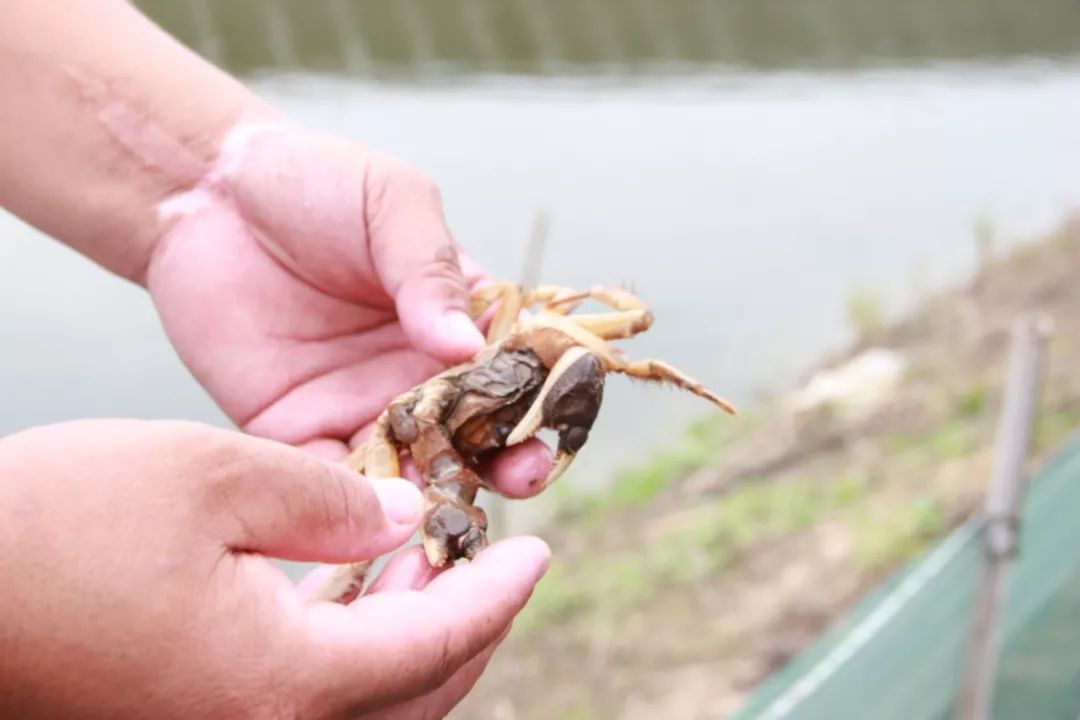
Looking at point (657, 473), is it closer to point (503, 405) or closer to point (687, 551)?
point (687, 551)

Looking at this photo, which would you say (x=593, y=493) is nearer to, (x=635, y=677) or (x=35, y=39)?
(x=635, y=677)

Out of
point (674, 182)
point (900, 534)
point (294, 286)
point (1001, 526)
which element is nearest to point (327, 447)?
point (294, 286)

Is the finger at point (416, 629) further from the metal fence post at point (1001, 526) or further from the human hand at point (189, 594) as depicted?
the metal fence post at point (1001, 526)

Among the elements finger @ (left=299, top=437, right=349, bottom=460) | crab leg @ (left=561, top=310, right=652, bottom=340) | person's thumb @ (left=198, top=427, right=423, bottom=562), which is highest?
person's thumb @ (left=198, top=427, right=423, bottom=562)

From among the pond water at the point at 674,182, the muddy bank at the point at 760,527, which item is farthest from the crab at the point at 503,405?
the pond water at the point at 674,182

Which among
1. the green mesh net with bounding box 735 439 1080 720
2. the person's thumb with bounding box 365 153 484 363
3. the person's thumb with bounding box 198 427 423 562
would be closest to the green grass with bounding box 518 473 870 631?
the green mesh net with bounding box 735 439 1080 720

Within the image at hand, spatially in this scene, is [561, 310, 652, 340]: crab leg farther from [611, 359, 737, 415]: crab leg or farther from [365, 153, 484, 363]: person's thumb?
[365, 153, 484, 363]: person's thumb
